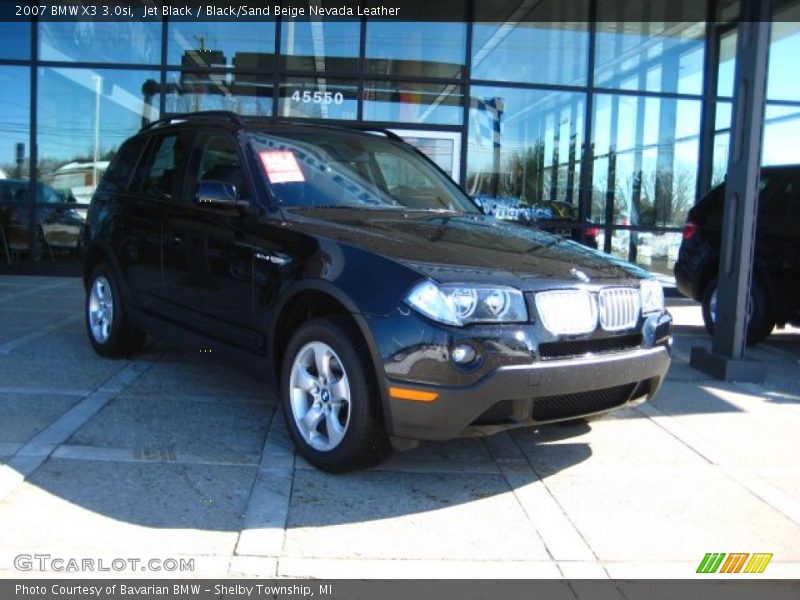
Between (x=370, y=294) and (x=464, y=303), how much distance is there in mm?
434

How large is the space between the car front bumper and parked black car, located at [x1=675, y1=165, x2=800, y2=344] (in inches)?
168

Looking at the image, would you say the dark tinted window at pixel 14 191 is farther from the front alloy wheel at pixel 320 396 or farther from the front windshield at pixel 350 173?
the front alloy wheel at pixel 320 396

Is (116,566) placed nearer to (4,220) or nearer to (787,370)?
(787,370)

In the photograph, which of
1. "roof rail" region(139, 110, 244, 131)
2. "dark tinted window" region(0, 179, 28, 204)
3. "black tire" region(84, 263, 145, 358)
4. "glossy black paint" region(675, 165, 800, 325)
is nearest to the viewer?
"roof rail" region(139, 110, 244, 131)

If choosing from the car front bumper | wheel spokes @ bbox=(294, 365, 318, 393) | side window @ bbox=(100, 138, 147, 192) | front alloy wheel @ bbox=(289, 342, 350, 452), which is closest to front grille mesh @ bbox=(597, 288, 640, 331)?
the car front bumper

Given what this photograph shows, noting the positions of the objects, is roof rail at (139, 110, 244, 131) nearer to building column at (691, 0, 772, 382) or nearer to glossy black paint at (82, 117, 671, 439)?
glossy black paint at (82, 117, 671, 439)

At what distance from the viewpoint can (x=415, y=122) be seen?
38.7 ft

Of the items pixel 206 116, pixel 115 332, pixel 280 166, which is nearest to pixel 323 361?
pixel 280 166

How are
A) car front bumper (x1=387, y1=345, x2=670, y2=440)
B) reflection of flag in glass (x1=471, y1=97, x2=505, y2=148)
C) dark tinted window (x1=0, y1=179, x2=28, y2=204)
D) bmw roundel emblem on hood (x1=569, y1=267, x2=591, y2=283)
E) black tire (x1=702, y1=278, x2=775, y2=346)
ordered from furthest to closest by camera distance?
reflection of flag in glass (x1=471, y1=97, x2=505, y2=148) → dark tinted window (x1=0, y1=179, x2=28, y2=204) → black tire (x1=702, y1=278, x2=775, y2=346) → bmw roundel emblem on hood (x1=569, y1=267, x2=591, y2=283) → car front bumper (x1=387, y1=345, x2=670, y2=440)

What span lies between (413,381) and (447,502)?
2.18 feet

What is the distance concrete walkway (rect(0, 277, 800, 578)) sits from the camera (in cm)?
310

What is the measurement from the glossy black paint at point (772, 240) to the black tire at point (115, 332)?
5.51m

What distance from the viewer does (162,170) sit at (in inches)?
218
